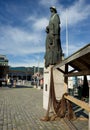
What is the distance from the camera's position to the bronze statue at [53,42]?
12.9 m

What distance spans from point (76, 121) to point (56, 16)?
240 inches

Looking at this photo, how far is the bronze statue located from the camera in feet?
42.4

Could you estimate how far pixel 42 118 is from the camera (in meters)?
10.4

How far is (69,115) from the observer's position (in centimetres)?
1032

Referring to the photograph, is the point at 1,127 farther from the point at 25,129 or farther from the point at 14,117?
the point at 14,117

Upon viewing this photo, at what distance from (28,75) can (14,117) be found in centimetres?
8498

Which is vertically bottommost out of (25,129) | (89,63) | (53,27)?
(25,129)

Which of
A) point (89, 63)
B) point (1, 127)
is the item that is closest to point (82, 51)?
point (89, 63)

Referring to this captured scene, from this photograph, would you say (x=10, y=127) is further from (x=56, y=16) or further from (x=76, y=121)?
(x=56, y=16)

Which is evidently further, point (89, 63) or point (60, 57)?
point (60, 57)

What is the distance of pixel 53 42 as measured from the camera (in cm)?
1322

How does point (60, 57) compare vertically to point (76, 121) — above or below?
above

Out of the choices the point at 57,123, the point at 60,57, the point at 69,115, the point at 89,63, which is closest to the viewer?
the point at 89,63

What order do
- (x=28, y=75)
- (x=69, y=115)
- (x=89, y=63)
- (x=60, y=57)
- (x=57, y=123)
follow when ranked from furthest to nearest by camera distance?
(x=28, y=75)
(x=60, y=57)
(x=69, y=115)
(x=57, y=123)
(x=89, y=63)
